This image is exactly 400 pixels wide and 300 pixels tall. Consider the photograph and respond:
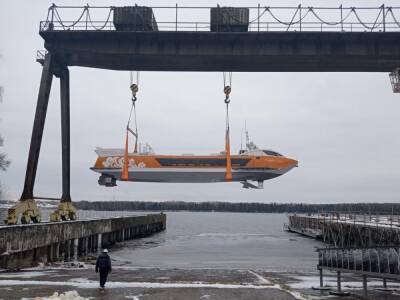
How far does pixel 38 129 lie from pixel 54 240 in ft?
22.1

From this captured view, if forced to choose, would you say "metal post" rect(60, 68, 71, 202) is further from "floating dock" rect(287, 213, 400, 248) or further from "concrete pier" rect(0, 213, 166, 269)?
"floating dock" rect(287, 213, 400, 248)

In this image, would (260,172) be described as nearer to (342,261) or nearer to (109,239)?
(109,239)

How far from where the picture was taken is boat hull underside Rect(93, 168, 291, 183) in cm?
5575

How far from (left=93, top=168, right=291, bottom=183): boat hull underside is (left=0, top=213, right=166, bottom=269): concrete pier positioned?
6.08m

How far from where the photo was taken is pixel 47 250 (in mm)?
28031

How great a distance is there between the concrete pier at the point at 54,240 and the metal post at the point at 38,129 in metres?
2.49

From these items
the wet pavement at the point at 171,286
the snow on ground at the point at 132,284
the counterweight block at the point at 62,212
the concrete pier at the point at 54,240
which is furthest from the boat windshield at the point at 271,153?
the snow on ground at the point at 132,284

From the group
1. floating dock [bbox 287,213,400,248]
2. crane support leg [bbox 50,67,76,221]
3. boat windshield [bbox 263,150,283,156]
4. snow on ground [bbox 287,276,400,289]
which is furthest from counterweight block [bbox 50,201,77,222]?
boat windshield [bbox 263,150,283,156]

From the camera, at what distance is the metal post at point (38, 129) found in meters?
27.4

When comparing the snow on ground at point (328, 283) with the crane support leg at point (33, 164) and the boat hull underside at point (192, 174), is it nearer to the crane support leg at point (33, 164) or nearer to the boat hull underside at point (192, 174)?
the crane support leg at point (33, 164)

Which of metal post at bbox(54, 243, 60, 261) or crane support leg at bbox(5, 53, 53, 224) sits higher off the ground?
crane support leg at bbox(5, 53, 53, 224)

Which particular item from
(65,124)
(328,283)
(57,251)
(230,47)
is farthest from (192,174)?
(328,283)

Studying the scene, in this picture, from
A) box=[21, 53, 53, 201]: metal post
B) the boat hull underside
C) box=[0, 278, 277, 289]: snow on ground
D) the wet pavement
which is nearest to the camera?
the wet pavement

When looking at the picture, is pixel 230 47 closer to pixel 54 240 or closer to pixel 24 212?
pixel 24 212
